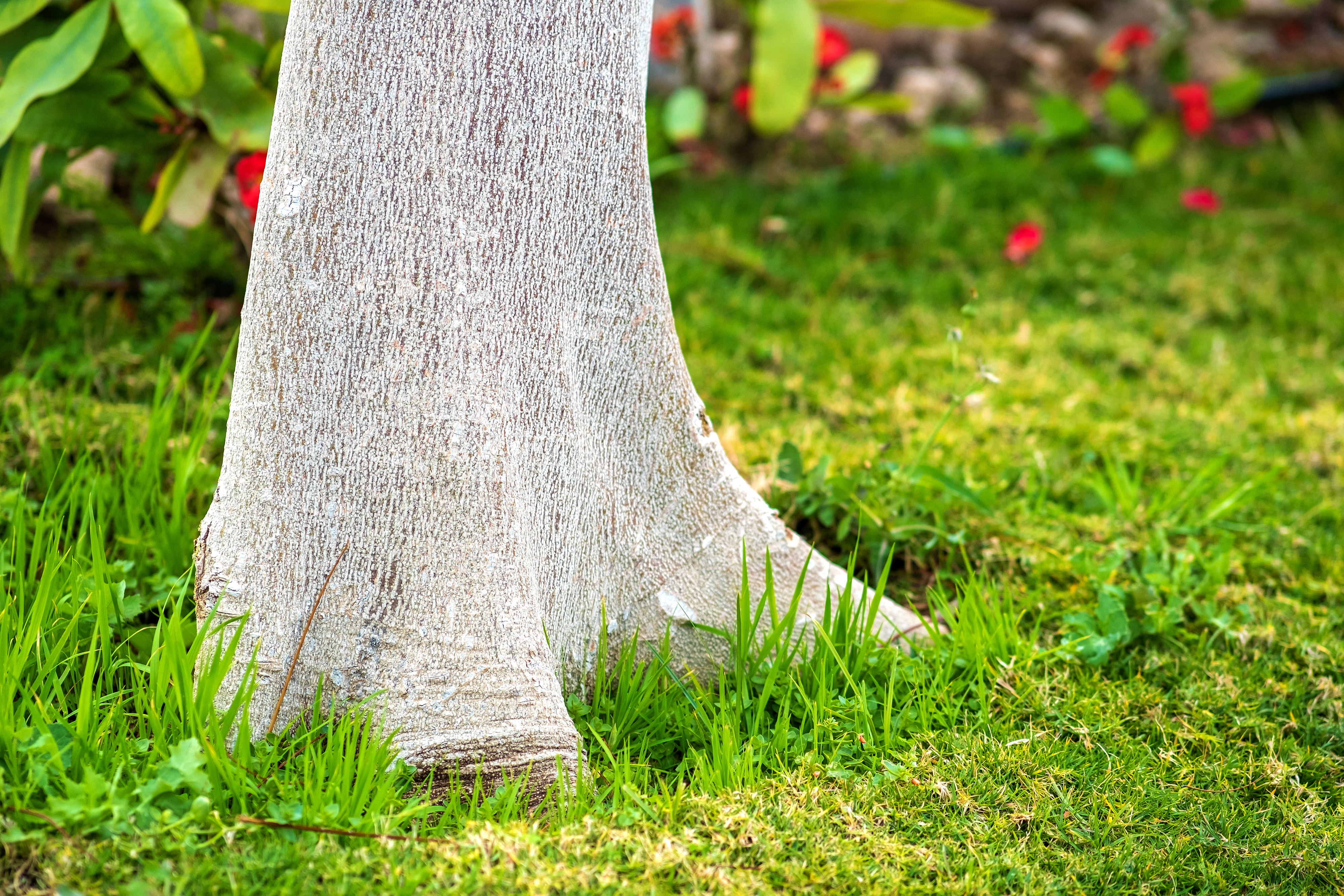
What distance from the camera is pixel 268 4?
2.74 meters

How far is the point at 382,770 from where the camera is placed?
1704 mm

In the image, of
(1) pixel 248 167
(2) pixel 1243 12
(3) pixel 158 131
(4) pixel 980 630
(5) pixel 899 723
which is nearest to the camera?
(5) pixel 899 723

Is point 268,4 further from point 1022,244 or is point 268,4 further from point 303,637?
point 1022,244

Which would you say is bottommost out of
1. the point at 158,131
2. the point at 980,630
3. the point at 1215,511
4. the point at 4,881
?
the point at 4,881

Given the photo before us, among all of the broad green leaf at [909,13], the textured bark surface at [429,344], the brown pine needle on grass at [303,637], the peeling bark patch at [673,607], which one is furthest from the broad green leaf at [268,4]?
the broad green leaf at [909,13]

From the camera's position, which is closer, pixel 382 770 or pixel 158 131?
pixel 382 770

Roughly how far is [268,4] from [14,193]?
838 millimetres

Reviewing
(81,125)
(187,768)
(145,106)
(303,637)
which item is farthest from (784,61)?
(187,768)

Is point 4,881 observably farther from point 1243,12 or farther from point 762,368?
point 1243,12

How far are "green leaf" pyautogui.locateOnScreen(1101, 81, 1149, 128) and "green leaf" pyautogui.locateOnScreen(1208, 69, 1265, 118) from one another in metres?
0.36

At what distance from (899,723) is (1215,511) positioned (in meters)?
1.27

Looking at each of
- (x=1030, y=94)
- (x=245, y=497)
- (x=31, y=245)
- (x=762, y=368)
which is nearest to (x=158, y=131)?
(x=31, y=245)

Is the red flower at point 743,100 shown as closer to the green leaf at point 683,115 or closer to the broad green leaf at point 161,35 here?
the green leaf at point 683,115

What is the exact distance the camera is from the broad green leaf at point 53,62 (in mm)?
2406
